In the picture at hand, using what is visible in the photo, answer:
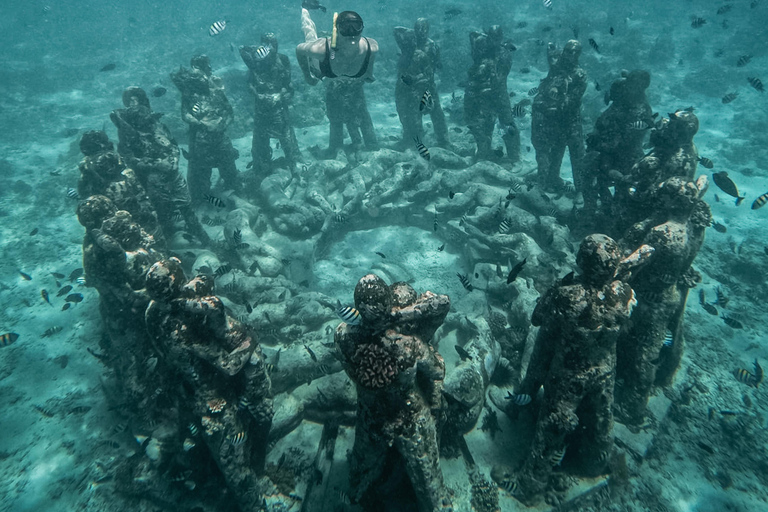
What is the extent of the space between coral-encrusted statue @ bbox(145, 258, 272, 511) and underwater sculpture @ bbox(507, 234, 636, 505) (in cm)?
431

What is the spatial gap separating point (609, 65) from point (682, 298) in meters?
27.5

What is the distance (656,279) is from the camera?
6.31 m

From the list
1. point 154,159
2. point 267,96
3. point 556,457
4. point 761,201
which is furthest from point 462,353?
point 267,96

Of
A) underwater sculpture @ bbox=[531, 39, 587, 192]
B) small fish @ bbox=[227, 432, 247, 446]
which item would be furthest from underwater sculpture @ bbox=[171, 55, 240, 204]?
underwater sculpture @ bbox=[531, 39, 587, 192]

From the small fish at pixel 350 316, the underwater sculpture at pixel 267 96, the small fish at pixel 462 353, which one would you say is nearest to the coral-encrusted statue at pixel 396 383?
the small fish at pixel 350 316

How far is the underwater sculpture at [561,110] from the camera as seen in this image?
12.6 metres

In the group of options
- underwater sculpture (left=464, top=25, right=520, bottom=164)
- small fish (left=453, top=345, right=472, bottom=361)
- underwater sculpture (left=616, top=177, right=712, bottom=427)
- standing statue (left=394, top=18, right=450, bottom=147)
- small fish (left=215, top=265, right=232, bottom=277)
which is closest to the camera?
underwater sculpture (left=616, top=177, right=712, bottom=427)

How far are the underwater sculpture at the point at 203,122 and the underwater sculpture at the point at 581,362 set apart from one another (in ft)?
41.6

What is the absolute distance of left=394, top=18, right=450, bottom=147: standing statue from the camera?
15.6 metres

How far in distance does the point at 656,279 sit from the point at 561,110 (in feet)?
28.4

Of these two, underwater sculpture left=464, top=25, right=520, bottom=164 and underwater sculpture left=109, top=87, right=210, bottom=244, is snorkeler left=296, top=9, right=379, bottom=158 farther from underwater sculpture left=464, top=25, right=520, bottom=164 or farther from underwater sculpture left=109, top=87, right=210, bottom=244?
underwater sculpture left=464, top=25, right=520, bottom=164

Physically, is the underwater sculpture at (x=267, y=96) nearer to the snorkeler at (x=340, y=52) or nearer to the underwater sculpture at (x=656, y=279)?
the snorkeler at (x=340, y=52)

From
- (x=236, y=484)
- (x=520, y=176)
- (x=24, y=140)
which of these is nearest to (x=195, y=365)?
(x=236, y=484)

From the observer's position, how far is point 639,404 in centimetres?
680
